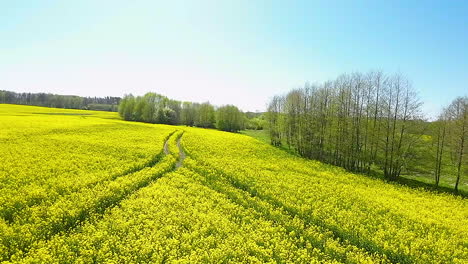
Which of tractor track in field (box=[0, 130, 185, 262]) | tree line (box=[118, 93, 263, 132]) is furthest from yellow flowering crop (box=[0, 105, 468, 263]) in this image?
tree line (box=[118, 93, 263, 132])

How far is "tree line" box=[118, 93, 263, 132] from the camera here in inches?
3509

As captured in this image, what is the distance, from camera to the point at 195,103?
104m

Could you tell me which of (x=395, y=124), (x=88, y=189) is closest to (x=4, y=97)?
(x=88, y=189)

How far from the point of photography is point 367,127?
34.3 metres

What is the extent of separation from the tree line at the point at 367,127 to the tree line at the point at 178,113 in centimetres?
4416

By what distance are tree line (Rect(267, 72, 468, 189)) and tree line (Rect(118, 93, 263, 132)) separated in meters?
44.2

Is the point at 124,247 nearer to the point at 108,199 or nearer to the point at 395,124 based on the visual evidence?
the point at 108,199

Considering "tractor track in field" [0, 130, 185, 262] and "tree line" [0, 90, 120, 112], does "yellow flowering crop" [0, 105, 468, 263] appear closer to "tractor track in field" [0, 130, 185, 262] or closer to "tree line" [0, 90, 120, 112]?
"tractor track in field" [0, 130, 185, 262]

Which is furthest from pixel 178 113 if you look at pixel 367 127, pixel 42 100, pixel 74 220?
pixel 42 100

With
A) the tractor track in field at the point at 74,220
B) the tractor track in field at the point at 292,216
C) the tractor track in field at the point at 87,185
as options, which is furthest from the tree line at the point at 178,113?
the tractor track in field at the point at 74,220

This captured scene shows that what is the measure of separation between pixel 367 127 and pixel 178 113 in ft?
257

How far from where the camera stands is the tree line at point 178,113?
292 ft

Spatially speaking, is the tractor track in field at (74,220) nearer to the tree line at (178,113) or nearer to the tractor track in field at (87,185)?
the tractor track in field at (87,185)

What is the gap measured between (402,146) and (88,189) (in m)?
33.4
